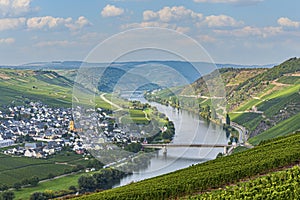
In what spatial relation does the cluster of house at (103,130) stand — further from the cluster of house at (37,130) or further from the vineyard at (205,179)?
the cluster of house at (37,130)

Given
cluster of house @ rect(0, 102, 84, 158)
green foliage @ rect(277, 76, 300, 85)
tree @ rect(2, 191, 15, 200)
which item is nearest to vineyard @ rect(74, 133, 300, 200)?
tree @ rect(2, 191, 15, 200)

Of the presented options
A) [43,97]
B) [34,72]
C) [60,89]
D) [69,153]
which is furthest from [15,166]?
[34,72]

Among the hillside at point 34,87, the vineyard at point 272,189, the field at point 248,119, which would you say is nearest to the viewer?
the vineyard at point 272,189

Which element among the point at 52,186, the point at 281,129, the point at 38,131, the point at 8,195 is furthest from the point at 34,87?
the point at 8,195

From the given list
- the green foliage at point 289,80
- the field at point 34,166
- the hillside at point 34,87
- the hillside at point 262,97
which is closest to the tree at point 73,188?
the field at point 34,166

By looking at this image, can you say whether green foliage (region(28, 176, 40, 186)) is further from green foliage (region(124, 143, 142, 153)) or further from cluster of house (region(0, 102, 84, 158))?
green foliage (region(124, 143, 142, 153))

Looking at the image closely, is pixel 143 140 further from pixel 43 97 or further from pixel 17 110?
pixel 43 97
